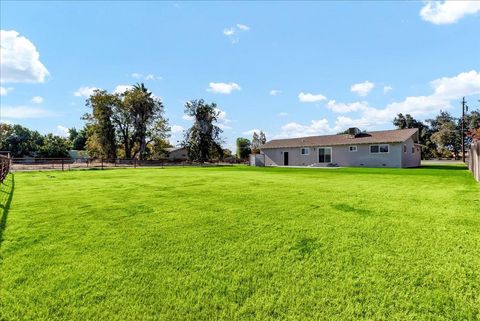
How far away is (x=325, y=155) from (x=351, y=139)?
2976 mm

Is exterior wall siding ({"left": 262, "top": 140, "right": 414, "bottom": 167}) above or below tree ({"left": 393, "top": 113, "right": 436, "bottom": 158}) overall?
below

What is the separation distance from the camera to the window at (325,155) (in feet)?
94.0

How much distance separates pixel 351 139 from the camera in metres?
27.4

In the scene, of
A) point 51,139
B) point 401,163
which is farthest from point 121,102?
point 401,163

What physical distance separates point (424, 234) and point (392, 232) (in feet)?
1.32

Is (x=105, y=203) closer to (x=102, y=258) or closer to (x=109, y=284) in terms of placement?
(x=102, y=258)

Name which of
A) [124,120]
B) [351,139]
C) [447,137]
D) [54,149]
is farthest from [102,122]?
[447,137]

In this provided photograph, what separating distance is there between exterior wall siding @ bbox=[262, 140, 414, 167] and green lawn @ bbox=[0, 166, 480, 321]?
67.1 feet

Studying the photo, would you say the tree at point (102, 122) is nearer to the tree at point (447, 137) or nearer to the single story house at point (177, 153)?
the single story house at point (177, 153)

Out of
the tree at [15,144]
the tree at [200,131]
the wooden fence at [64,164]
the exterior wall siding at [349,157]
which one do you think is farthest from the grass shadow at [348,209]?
the tree at [15,144]

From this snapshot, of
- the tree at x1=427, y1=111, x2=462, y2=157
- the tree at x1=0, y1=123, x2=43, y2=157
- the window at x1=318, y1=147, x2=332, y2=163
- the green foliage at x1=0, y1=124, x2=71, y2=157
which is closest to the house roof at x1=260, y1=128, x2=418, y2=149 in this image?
the window at x1=318, y1=147, x2=332, y2=163

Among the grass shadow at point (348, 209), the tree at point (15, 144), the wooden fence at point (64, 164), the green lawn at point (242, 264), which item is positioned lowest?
the green lawn at point (242, 264)

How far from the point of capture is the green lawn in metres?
2.51

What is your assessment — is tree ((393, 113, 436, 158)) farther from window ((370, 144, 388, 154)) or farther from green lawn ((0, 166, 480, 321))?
green lawn ((0, 166, 480, 321))
